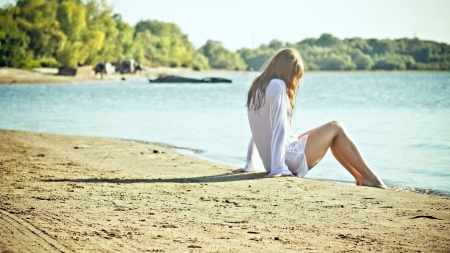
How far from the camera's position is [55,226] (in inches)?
201

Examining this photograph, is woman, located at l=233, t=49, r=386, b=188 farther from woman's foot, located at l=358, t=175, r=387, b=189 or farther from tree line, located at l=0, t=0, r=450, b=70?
tree line, located at l=0, t=0, r=450, b=70

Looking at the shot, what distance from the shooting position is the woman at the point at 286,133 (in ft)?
23.8

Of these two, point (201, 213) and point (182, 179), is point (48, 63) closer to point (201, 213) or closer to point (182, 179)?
point (182, 179)

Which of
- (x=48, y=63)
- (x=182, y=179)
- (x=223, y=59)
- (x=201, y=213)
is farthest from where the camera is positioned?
(x=223, y=59)

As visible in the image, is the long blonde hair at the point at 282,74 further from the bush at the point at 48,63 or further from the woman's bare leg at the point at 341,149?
the bush at the point at 48,63

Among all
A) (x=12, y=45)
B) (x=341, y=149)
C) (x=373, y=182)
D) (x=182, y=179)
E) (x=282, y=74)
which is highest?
(x=12, y=45)

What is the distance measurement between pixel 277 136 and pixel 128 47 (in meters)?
106

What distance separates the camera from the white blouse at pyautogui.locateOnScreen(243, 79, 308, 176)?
727 cm

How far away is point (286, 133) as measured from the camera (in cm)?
731

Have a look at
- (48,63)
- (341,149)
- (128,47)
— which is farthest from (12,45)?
(341,149)

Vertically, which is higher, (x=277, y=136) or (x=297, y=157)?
(x=277, y=136)

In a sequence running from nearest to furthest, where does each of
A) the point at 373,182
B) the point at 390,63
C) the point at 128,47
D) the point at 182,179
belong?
the point at 373,182, the point at 182,179, the point at 128,47, the point at 390,63

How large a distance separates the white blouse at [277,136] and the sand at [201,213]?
17cm

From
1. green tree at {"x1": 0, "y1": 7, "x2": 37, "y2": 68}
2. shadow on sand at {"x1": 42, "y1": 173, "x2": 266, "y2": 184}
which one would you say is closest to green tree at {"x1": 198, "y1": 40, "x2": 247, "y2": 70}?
green tree at {"x1": 0, "y1": 7, "x2": 37, "y2": 68}
